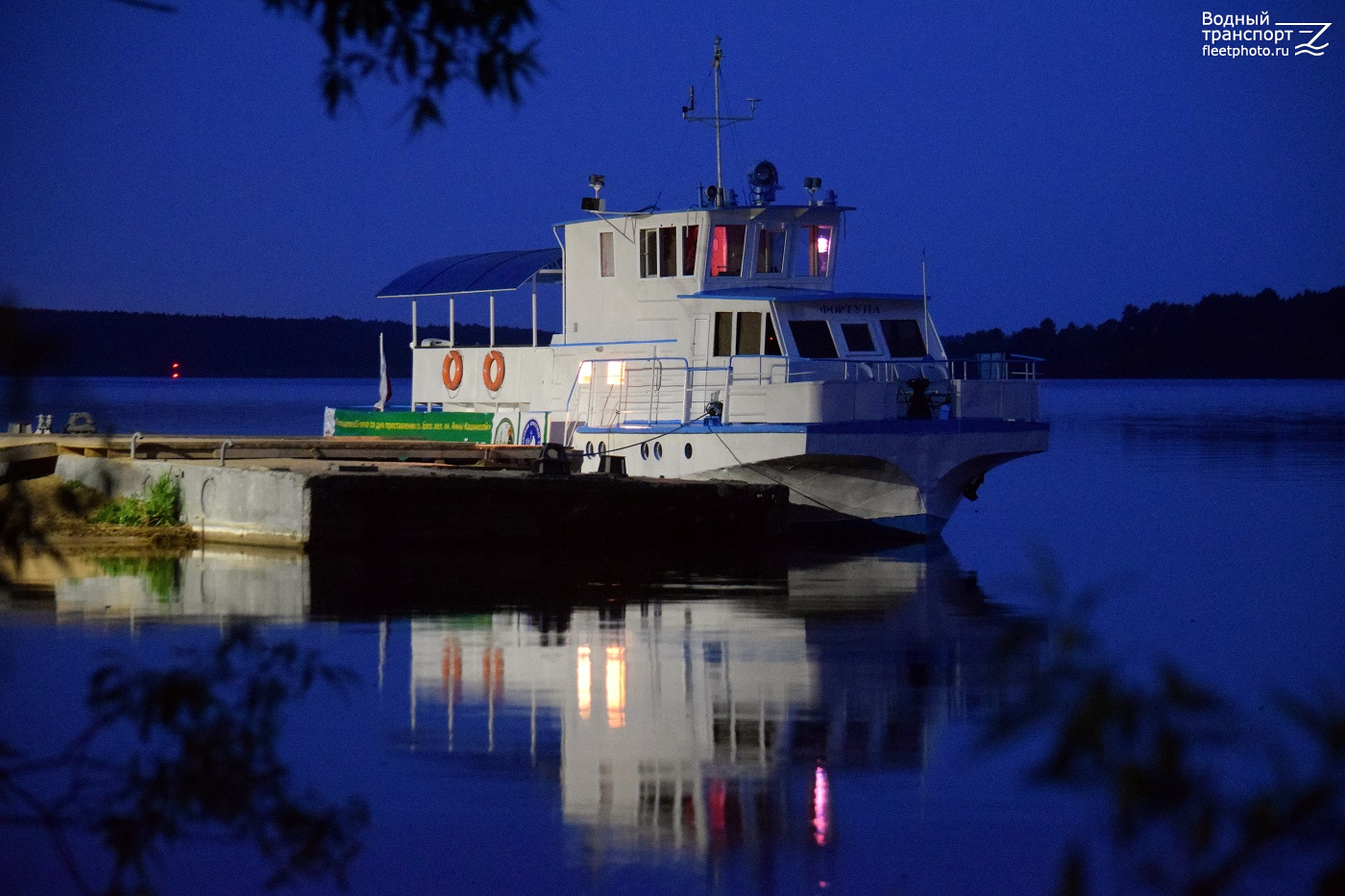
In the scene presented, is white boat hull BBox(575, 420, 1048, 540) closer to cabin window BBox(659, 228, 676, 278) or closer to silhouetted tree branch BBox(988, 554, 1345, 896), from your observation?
cabin window BBox(659, 228, 676, 278)

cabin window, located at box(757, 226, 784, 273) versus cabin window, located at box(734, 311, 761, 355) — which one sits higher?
cabin window, located at box(757, 226, 784, 273)

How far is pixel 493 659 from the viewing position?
47.9 feet

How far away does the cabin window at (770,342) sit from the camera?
2348 cm

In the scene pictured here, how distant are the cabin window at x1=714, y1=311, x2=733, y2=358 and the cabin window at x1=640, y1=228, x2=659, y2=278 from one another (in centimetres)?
177

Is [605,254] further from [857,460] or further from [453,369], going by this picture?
[857,460]

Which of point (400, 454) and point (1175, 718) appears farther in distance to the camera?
point (400, 454)

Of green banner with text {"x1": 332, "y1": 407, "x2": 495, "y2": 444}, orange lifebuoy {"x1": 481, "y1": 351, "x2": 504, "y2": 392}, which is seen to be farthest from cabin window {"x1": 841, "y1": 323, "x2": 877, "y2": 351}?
green banner with text {"x1": 332, "y1": 407, "x2": 495, "y2": 444}

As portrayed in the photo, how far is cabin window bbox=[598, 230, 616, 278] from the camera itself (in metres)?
26.0

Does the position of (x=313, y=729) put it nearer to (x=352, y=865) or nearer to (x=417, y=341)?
(x=352, y=865)

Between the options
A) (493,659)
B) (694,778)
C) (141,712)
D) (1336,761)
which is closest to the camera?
(1336,761)

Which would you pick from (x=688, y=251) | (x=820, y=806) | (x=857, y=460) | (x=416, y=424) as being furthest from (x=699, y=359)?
(x=820, y=806)

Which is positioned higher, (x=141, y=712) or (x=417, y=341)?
(x=417, y=341)

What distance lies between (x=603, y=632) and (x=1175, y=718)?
12518 millimetres

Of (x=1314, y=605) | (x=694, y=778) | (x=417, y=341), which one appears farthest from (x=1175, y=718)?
(x=417, y=341)
